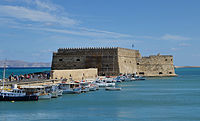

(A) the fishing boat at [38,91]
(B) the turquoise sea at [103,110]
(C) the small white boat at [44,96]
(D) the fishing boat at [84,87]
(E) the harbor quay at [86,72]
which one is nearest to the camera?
(B) the turquoise sea at [103,110]

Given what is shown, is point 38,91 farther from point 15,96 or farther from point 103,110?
point 103,110

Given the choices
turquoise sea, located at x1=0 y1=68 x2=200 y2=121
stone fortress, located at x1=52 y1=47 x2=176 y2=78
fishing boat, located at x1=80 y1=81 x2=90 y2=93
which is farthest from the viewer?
stone fortress, located at x1=52 y1=47 x2=176 y2=78

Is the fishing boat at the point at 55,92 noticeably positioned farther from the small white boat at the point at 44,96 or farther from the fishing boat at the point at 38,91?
the small white boat at the point at 44,96

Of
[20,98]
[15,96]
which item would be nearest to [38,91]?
[20,98]

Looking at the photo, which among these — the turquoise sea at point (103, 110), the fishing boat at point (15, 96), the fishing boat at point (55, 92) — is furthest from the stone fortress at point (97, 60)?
the fishing boat at point (15, 96)

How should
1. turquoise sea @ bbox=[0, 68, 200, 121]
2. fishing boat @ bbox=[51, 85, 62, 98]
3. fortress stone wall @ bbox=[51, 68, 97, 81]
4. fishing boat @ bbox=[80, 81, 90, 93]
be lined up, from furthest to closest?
1. fortress stone wall @ bbox=[51, 68, 97, 81]
2. fishing boat @ bbox=[80, 81, 90, 93]
3. fishing boat @ bbox=[51, 85, 62, 98]
4. turquoise sea @ bbox=[0, 68, 200, 121]

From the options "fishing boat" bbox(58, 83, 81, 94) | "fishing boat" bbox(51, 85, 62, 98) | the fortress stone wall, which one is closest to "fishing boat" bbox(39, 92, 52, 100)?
"fishing boat" bbox(51, 85, 62, 98)

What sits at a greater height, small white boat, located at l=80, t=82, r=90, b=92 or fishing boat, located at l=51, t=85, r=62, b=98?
small white boat, located at l=80, t=82, r=90, b=92

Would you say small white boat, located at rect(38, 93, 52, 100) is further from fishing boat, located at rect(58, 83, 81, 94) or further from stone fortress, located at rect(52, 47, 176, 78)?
stone fortress, located at rect(52, 47, 176, 78)

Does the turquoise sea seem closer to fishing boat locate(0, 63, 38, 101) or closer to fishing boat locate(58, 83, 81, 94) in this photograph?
fishing boat locate(0, 63, 38, 101)

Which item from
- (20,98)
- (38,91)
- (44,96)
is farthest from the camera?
(38,91)

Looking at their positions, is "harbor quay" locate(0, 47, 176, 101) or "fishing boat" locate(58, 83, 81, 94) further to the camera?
→ "fishing boat" locate(58, 83, 81, 94)

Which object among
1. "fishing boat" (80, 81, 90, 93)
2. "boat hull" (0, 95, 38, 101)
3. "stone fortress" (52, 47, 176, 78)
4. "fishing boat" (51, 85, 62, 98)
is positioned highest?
"stone fortress" (52, 47, 176, 78)

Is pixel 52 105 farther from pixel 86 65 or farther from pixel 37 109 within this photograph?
pixel 86 65
